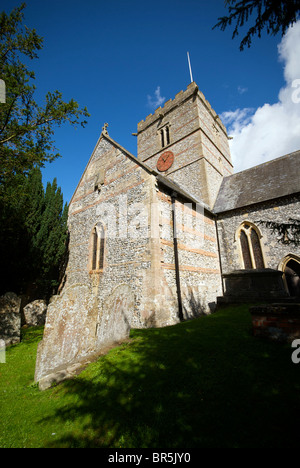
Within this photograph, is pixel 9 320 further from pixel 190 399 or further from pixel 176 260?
pixel 190 399

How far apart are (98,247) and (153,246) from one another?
385 centimetres

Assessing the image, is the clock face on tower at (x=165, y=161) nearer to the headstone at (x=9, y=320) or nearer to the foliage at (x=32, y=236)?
the foliage at (x=32, y=236)

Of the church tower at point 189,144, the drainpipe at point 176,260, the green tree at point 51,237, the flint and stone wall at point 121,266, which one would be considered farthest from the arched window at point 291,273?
the green tree at point 51,237

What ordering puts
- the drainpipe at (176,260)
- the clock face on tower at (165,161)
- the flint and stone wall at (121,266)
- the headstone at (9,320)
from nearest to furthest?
the flint and stone wall at (121,266), the headstone at (9,320), the drainpipe at (176,260), the clock face on tower at (165,161)

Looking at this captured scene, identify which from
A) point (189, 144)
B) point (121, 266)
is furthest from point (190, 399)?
point (189, 144)

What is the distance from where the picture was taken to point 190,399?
2756mm

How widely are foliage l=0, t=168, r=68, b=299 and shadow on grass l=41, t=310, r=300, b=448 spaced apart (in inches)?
277

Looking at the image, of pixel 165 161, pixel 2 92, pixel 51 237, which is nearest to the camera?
pixel 2 92

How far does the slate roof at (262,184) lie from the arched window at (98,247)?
8.11 m

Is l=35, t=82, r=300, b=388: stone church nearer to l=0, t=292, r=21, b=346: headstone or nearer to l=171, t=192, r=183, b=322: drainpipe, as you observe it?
l=171, t=192, r=183, b=322: drainpipe

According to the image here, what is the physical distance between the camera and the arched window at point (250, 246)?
12.3 metres

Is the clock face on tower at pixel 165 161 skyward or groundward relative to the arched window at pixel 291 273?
skyward
